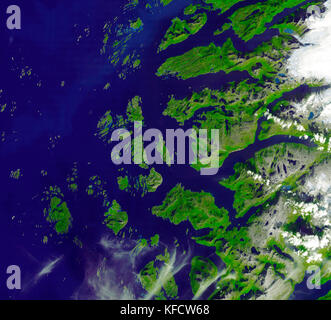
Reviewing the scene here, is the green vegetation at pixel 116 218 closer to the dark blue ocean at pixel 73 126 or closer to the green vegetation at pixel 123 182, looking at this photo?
the dark blue ocean at pixel 73 126

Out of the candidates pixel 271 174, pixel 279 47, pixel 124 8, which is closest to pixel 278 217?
pixel 271 174

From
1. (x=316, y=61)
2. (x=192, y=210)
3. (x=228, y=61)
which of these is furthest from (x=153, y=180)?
(x=316, y=61)

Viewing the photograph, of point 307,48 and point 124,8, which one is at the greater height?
point 124,8

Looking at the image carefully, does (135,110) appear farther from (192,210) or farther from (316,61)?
(316,61)

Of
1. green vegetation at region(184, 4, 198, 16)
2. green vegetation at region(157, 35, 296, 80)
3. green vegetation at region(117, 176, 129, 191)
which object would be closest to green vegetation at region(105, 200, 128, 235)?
green vegetation at region(117, 176, 129, 191)
